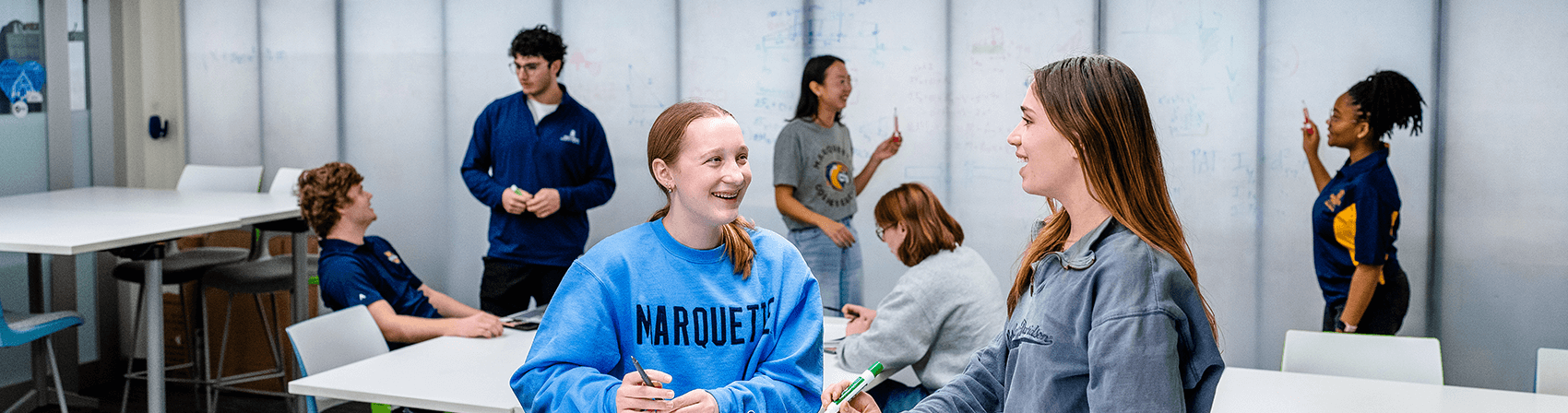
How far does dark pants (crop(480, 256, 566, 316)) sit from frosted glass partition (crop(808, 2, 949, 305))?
140cm

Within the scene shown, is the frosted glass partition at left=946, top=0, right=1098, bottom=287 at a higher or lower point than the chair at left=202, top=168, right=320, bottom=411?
higher

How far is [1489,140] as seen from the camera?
12.8ft

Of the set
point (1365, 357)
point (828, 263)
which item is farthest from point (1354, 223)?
point (828, 263)

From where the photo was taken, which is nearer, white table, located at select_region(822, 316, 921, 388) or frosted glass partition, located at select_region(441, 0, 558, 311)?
white table, located at select_region(822, 316, 921, 388)

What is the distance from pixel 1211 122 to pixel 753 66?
73.8 inches

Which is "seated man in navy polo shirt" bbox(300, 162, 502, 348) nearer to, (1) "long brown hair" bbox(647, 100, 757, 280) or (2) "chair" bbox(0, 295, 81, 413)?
(2) "chair" bbox(0, 295, 81, 413)

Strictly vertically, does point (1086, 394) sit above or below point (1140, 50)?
below

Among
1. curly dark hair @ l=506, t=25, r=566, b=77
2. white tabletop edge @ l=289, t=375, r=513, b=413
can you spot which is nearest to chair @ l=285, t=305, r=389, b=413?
white tabletop edge @ l=289, t=375, r=513, b=413

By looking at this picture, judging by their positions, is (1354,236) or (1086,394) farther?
(1354,236)

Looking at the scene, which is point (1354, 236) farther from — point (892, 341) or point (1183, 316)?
point (1183, 316)

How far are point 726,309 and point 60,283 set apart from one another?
4369mm

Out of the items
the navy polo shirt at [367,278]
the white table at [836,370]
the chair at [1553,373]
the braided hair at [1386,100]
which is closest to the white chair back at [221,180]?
the navy polo shirt at [367,278]

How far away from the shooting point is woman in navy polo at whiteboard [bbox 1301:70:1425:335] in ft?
11.0

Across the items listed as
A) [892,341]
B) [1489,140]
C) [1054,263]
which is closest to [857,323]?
[892,341]
